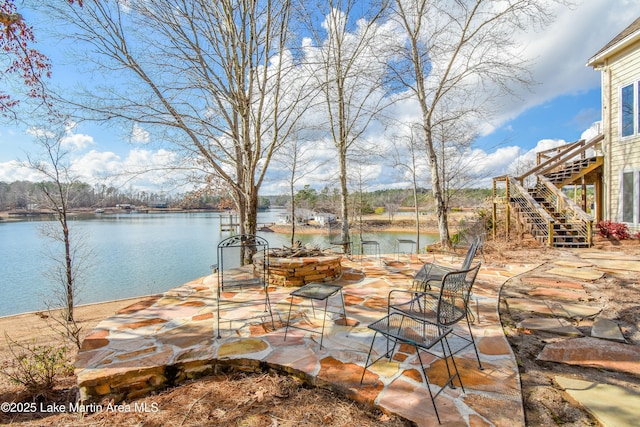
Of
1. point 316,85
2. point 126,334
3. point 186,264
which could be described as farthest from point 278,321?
point 186,264

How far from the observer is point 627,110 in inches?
301

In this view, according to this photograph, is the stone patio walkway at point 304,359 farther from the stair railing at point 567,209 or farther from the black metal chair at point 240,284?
the stair railing at point 567,209

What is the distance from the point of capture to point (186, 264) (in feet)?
44.6

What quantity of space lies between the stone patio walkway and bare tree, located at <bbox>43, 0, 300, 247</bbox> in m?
2.87

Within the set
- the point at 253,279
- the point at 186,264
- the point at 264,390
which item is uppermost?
the point at 253,279

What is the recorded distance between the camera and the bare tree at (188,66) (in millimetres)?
4449

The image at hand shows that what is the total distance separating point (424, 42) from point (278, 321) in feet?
26.3

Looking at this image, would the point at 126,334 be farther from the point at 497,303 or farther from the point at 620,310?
the point at 620,310

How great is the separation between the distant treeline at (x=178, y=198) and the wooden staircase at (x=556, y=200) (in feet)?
7.22

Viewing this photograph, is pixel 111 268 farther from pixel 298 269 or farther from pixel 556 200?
pixel 556 200

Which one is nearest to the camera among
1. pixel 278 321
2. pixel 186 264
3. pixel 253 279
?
pixel 278 321

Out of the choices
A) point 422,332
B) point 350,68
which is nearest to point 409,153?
point 350,68

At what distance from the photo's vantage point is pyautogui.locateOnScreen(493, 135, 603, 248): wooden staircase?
23.4 feet

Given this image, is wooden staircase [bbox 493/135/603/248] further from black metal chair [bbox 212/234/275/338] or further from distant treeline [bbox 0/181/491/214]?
black metal chair [bbox 212/234/275/338]
